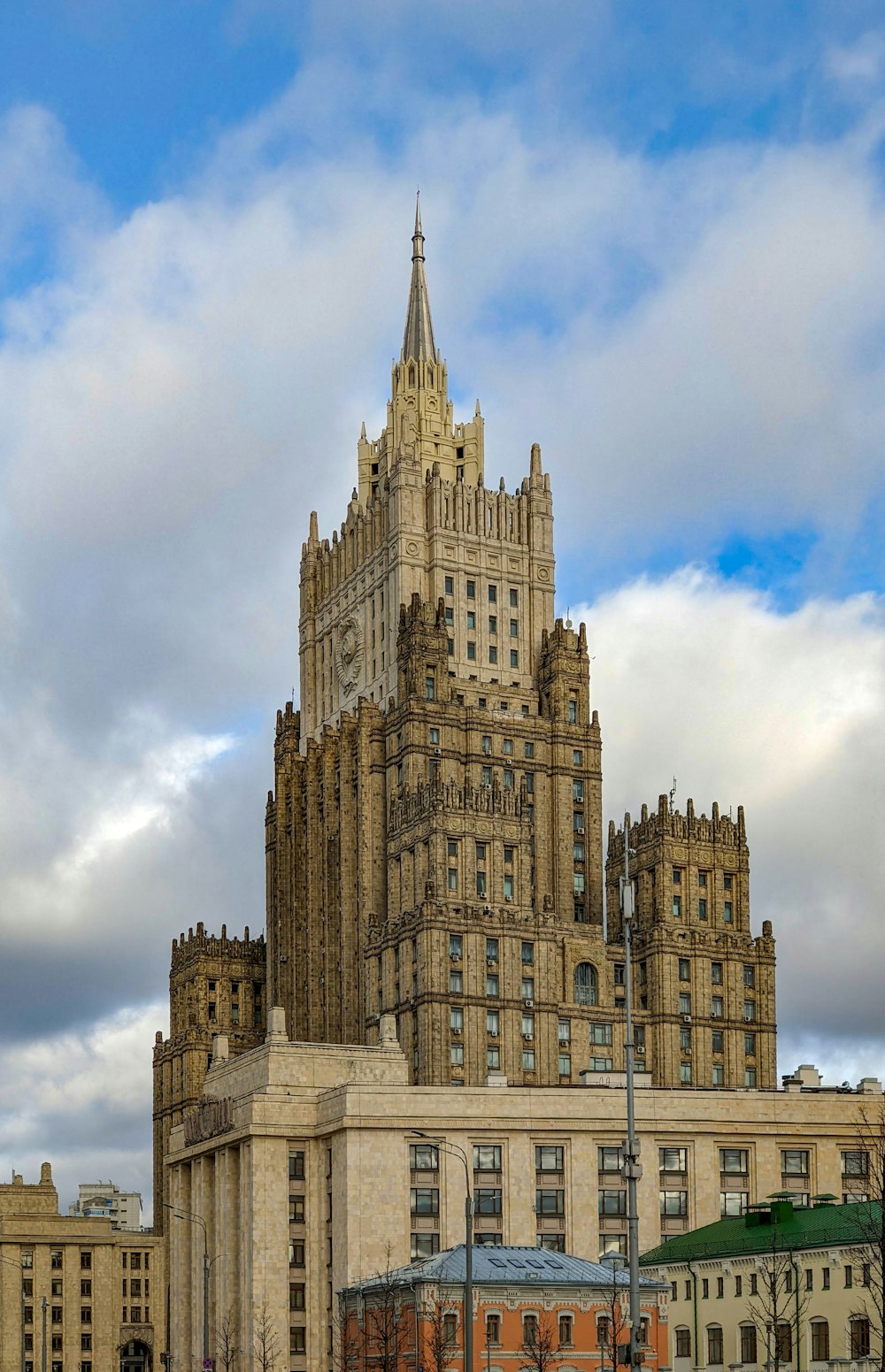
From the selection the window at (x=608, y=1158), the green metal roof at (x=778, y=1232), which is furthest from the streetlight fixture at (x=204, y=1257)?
the green metal roof at (x=778, y=1232)

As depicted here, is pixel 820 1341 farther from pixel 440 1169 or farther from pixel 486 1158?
pixel 486 1158

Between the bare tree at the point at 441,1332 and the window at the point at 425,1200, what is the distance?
34632 millimetres

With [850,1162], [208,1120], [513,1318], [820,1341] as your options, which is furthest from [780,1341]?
[208,1120]

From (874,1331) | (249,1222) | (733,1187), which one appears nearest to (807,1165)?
(733,1187)

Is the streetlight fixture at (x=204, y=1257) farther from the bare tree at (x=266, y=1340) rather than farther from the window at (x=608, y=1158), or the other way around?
the window at (x=608, y=1158)

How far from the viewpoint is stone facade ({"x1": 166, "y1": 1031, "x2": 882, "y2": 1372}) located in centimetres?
16288

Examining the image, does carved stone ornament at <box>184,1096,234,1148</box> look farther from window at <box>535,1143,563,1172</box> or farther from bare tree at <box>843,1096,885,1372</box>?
bare tree at <box>843,1096,885,1372</box>

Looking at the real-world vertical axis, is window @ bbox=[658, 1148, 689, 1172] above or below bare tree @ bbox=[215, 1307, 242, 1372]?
above

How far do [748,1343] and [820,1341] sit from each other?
21.2 feet

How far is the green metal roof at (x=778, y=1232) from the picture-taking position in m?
123

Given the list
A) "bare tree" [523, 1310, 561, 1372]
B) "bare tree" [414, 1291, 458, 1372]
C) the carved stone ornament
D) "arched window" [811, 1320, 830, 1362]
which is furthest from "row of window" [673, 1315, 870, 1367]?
the carved stone ornament

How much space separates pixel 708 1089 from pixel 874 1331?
5848 centimetres

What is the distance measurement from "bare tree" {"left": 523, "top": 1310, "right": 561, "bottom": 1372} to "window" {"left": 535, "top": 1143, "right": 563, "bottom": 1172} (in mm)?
39645

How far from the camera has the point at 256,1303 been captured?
6516 inches
